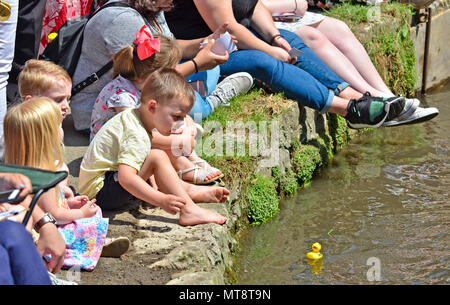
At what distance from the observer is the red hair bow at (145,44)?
393 centimetres

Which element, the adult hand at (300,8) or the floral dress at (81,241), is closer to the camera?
the floral dress at (81,241)

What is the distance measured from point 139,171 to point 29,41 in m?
1.55

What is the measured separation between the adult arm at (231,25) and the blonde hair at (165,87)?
4.26 feet

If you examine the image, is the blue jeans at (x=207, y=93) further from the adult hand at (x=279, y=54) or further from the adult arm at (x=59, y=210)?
the adult arm at (x=59, y=210)

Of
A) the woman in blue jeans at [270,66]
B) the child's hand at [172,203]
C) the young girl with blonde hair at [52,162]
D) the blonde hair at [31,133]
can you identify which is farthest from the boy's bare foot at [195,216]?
the woman in blue jeans at [270,66]

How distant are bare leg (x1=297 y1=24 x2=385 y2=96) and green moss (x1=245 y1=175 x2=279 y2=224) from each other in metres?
1.30

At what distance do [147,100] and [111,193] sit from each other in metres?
0.52

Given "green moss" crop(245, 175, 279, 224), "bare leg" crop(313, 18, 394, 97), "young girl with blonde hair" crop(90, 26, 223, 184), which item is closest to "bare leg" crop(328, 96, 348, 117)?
"bare leg" crop(313, 18, 394, 97)

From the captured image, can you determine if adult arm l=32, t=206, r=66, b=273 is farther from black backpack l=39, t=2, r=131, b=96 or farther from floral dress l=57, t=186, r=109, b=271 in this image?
black backpack l=39, t=2, r=131, b=96

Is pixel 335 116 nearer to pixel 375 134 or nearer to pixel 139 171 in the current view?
pixel 375 134

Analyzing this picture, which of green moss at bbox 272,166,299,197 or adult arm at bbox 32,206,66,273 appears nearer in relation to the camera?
adult arm at bbox 32,206,66,273

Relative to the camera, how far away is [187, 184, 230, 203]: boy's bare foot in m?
→ 3.95
